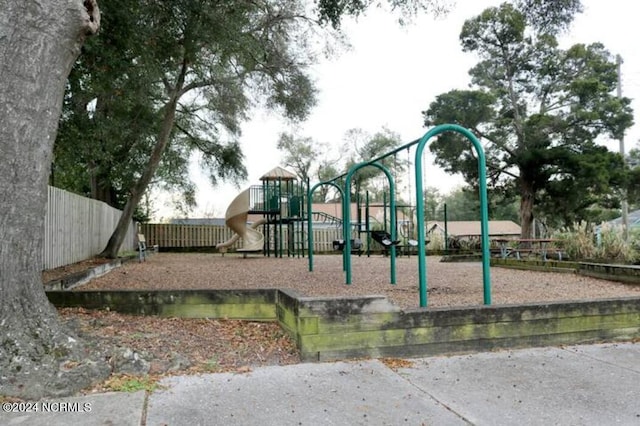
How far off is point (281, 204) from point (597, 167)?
12.5 metres

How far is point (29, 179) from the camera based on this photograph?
11.2ft

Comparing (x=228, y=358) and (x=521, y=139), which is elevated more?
(x=521, y=139)

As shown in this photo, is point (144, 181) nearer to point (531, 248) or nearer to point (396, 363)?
point (396, 363)

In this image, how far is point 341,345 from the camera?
3.79 metres

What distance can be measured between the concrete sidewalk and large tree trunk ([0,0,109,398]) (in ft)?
1.67

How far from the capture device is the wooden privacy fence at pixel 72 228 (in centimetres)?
847

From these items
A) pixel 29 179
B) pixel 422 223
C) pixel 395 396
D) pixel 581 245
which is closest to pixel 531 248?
pixel 581 245

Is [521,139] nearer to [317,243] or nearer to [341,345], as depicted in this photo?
[317,243]

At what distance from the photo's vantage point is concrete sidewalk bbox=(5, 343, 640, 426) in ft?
8.64

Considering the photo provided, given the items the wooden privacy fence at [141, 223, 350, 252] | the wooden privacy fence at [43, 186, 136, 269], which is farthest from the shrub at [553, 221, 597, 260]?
the wooden privacy fence at [43, 186, 136, 269]

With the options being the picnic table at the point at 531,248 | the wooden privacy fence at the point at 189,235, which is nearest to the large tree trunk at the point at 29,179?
the picnic table at the point at 531,248

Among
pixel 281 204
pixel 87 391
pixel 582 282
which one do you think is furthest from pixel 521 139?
pixel 87 391

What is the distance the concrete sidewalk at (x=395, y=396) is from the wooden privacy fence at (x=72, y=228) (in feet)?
21.2

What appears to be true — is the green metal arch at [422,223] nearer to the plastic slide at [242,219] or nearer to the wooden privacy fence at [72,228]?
the wooden privacy fence at [72,228]
